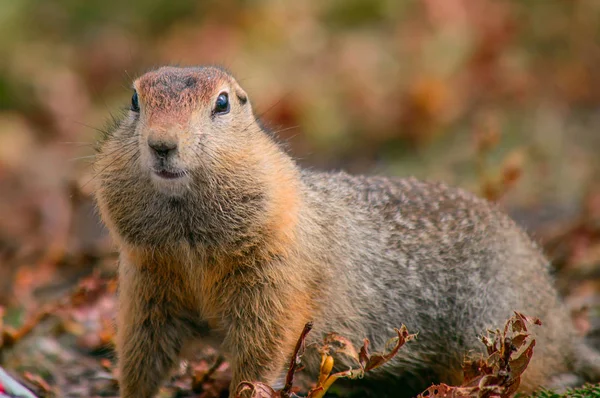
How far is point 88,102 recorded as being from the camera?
11523 millimetres

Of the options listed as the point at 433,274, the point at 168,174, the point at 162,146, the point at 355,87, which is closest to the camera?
Result: the point at 162,146

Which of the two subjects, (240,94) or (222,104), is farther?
(240,94)

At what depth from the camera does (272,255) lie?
174 inches

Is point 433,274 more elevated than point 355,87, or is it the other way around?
point 355,87

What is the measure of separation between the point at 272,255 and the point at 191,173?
0.61m

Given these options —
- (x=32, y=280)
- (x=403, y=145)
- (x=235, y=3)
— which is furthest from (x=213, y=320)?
(x=235, y=3)

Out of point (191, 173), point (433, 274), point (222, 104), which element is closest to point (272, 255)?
point (191, 173)

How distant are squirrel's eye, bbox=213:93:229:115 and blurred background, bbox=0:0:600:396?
4.15m

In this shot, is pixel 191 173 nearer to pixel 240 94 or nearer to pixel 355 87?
pixel 240 94

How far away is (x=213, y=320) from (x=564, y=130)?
7397 mm

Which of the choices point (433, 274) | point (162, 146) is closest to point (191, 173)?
point (162, 146)

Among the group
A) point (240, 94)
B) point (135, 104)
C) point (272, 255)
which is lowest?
point (272, 255)

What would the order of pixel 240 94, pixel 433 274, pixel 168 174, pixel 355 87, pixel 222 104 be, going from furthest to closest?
pixel 355 87 → pixel 433 274 → pixel 240 94 → pixel 222 104 → pixel 168 174

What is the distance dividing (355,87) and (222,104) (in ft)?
22.9
